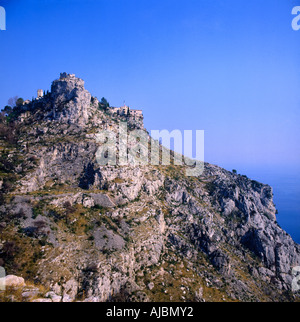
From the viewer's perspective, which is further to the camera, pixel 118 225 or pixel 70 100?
pixel 70 100

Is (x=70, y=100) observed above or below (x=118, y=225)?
above

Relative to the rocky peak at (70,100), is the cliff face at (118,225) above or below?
below

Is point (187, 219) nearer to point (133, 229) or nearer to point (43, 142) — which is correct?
point (133, 229)

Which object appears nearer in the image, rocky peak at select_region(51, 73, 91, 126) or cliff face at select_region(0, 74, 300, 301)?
cliff face at select_region(0, 74, 300, 301)

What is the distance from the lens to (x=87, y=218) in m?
54.8

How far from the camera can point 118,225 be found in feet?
189

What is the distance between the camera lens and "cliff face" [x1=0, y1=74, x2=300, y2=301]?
148 ft

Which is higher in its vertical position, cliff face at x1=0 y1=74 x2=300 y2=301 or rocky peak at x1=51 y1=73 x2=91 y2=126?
rocky peak at x1=51 y1=73 x2=91 y2=126

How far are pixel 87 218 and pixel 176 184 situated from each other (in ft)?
120

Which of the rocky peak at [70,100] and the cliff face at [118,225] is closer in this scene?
the cliff face at [118,225]

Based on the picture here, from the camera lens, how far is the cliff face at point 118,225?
45156 millimetres
